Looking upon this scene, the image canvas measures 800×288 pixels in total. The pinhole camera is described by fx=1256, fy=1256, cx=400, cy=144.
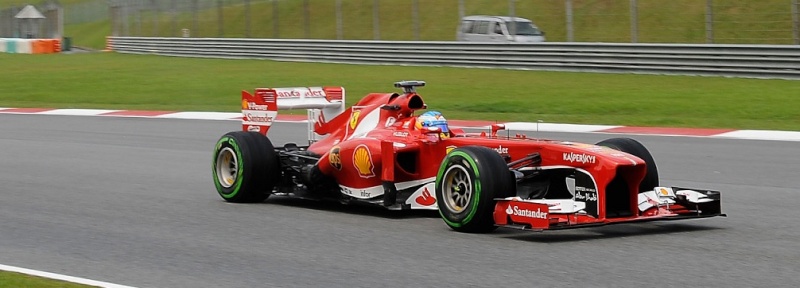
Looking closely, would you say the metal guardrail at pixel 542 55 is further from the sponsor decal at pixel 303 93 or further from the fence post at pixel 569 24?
the sponsor decal at pixel 303 93

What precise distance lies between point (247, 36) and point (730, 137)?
88.4 ft

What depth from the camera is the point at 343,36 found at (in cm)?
3697

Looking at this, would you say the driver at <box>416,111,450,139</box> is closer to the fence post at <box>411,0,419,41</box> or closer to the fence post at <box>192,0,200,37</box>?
the fence post at <box>411,0,419,41</box>

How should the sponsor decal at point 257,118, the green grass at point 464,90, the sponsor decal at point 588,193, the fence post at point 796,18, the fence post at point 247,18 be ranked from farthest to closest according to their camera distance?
1. the fence post at point 247,18
2. the fence post at point 796,18
3. the green grass at point 464,90
4. the sponsor decal at point 257,118
5. the sponsor decal at point 588,193

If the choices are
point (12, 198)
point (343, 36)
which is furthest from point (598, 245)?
point (343, 36)

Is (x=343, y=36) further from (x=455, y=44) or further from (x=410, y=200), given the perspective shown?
(x=410, y=200)

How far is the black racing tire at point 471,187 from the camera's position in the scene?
791 centimetres

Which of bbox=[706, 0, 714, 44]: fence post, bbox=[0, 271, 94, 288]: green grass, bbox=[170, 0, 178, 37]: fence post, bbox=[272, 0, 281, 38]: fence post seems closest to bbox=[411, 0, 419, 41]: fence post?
bbox=[272, 0, 281, 38]: fence post

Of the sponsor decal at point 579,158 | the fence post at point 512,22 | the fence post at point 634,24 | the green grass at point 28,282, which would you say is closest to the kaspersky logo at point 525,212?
the sponsor decal at point 579,158

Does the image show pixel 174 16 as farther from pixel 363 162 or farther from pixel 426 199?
pixel 426 199

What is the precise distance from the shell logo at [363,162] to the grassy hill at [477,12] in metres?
17.0

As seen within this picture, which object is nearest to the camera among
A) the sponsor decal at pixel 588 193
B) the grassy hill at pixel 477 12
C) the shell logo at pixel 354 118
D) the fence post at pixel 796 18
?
the sponsor decal at pixel 588 193

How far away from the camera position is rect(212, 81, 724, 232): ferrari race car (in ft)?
26.0

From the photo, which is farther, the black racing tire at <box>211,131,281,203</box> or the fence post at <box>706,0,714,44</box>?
the fence post at <box>706,0,714,44</box>
